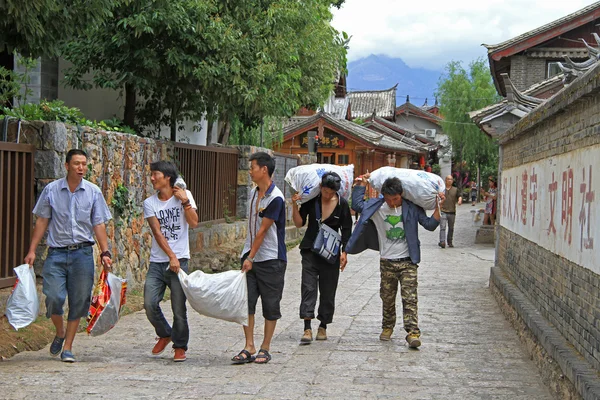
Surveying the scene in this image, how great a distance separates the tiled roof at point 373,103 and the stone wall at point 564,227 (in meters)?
55.6

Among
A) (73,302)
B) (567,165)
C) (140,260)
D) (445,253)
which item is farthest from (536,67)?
(73,302)

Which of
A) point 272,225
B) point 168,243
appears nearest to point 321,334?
point 272,225

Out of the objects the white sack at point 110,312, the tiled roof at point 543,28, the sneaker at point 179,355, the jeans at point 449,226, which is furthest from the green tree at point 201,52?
the tiled roof at point 543,28

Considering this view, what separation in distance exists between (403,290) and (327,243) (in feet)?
2.85

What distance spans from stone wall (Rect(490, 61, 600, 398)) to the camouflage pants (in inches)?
42.8

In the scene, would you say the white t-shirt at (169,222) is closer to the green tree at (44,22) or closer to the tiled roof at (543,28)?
the green tree at (44,22)

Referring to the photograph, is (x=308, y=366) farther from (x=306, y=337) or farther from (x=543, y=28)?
(x=543, y=28)

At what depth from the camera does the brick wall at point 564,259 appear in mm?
5551

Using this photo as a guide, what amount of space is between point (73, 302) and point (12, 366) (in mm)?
701

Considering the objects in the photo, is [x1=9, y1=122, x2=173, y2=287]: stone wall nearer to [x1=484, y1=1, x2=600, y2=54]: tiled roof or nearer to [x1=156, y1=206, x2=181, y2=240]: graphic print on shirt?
[x1=156, y1=206, x2=181, y2=240]: graphic print on shirt

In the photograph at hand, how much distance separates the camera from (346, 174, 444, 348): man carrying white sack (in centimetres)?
806

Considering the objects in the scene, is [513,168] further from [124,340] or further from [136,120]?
[136,120]

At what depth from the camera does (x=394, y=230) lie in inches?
321

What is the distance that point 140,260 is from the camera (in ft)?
37.5
